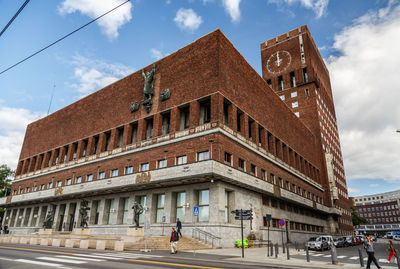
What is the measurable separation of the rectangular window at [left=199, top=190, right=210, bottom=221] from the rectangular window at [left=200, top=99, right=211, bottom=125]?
779 centimetres

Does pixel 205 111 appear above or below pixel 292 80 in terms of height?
below

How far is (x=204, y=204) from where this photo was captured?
2516 cm

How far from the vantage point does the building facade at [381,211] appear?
131m

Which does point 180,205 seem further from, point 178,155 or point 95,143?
point 95,143

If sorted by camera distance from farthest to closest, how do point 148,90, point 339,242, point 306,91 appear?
point 306,91 → point 339,242 → point 148,90

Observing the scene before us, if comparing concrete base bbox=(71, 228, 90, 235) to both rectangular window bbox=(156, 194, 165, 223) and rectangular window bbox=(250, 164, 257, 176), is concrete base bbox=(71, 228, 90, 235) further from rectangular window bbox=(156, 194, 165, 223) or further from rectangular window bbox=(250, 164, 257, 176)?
rectangular window bbox=(250, 164, 257, 176)

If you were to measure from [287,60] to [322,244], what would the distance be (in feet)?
167

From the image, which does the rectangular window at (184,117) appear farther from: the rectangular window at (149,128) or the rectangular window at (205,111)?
the rectangular window at (149,128)

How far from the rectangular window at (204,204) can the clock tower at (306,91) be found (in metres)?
42.1

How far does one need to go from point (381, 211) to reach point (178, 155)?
153141mm

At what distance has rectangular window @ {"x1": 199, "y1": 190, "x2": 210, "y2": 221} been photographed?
24.7 m

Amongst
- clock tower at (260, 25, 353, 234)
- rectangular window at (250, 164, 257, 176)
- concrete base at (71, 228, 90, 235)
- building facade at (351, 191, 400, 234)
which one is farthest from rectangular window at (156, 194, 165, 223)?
building facade at (351, 191, 400, 234)

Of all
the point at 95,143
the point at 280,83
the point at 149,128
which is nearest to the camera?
the point at 149,128

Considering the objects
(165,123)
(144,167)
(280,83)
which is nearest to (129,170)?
(144,167)
